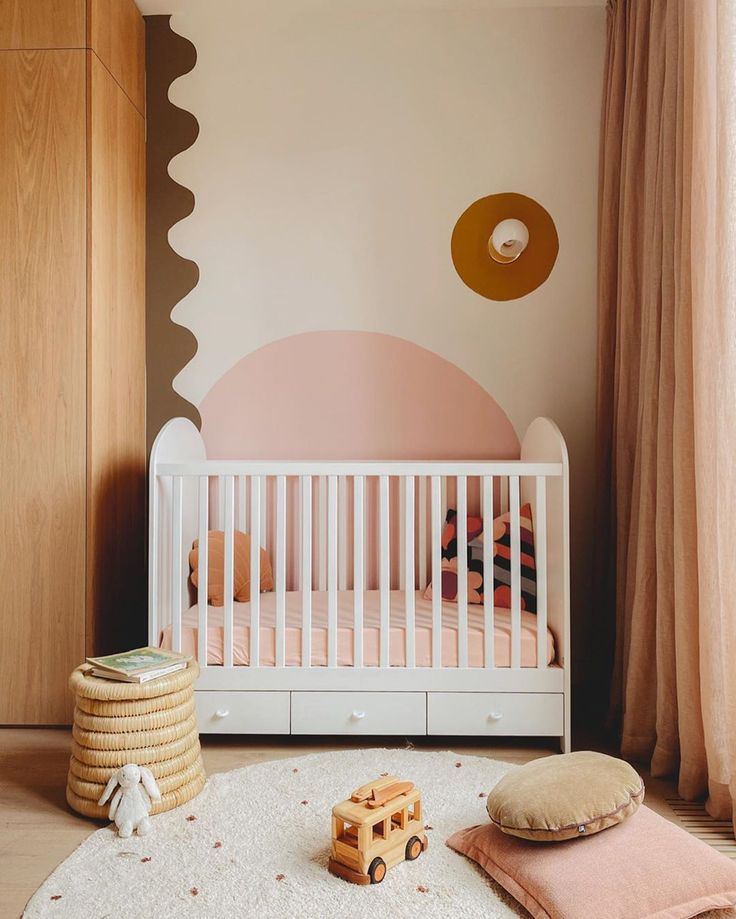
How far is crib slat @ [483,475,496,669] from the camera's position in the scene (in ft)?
7.77

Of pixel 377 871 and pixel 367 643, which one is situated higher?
pixel 367 643

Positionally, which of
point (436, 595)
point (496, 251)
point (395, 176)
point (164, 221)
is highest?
point (395, 176)

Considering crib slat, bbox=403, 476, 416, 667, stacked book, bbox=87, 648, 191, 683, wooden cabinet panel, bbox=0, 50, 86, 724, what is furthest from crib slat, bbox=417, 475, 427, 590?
wooden cabinet panel, bbox=0, 50, 86, 724

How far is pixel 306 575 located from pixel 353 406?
0.83 metres

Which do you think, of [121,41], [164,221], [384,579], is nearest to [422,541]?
[384,579]

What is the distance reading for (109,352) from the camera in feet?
9.00

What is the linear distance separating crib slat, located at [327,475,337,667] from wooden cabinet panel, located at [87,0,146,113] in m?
1.64

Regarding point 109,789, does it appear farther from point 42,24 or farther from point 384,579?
point 42,24

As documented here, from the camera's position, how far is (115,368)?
110 inches

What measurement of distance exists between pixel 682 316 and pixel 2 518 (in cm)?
218

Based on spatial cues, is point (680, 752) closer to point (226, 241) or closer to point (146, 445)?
point (146, 445)

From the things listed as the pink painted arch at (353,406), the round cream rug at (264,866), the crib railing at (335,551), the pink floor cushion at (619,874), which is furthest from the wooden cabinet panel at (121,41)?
the pink floor cushion at (619,874)

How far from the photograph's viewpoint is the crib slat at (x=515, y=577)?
2.37m

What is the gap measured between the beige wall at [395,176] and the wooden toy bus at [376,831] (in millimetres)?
1398
